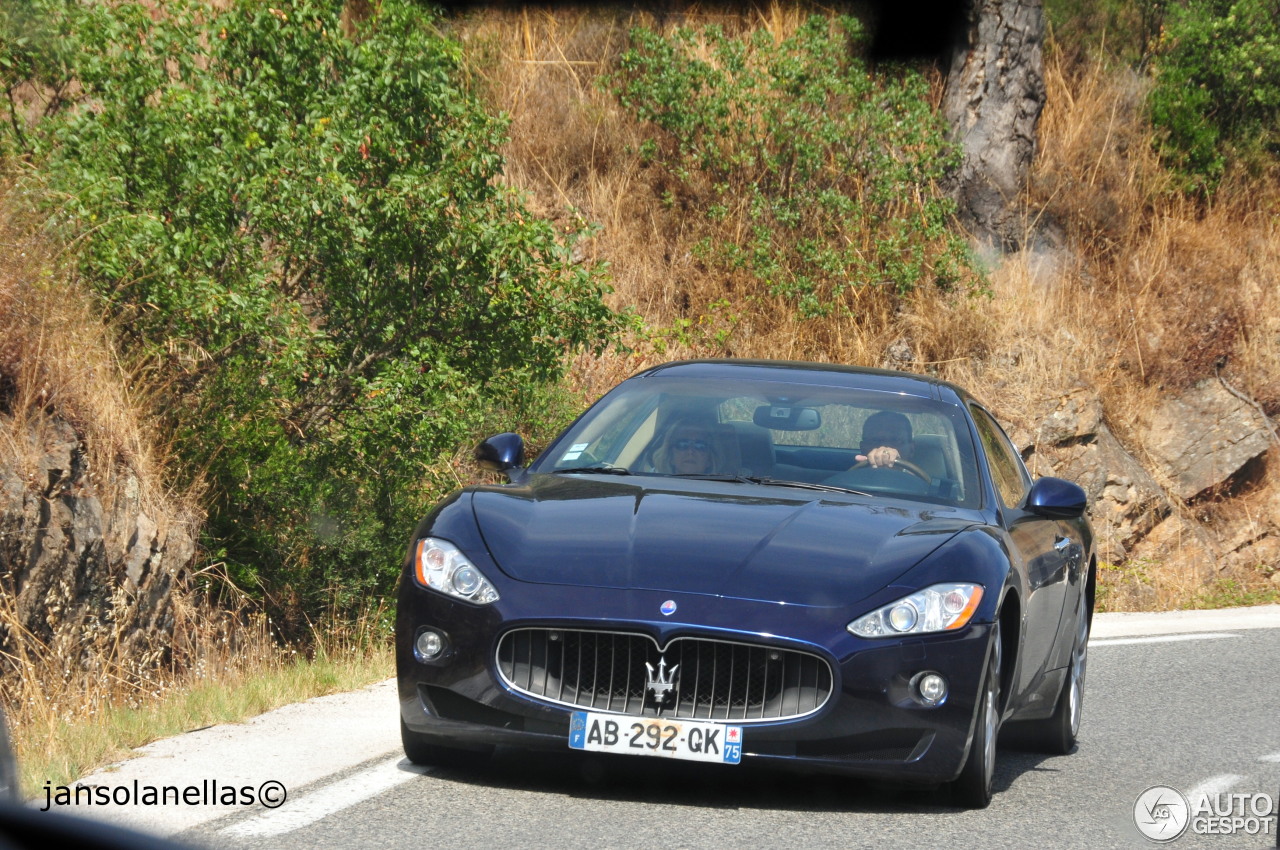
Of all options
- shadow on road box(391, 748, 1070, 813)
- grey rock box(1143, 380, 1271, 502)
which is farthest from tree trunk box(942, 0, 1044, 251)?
shadow on road box(391, 748, 1070, 813)

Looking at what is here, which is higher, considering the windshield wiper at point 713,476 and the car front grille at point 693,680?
the windshield wiper at point 713,476

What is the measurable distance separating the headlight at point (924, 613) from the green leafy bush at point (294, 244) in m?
5.62

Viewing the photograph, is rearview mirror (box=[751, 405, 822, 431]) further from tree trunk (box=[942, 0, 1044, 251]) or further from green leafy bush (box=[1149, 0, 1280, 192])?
green leafy bush (box=[1149, 0, 1280, 192])

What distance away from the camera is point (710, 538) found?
5680 mm

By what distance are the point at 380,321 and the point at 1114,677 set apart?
5.39 metres

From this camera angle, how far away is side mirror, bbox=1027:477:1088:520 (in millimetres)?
6777

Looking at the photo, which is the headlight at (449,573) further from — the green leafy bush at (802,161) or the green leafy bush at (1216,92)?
the green leafy bush at (1216,92)

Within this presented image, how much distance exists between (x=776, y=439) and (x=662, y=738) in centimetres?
219

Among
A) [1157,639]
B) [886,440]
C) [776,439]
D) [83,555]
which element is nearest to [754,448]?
[776,439]

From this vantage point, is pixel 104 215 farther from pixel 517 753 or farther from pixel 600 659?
pixel 600 659

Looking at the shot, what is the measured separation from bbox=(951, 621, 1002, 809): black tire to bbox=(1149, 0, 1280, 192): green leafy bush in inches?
798

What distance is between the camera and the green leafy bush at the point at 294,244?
1029 cm

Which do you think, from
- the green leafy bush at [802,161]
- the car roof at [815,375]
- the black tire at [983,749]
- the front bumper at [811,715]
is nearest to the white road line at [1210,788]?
the black tire at [983,749]

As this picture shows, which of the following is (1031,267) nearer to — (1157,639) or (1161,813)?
(1157,639)
